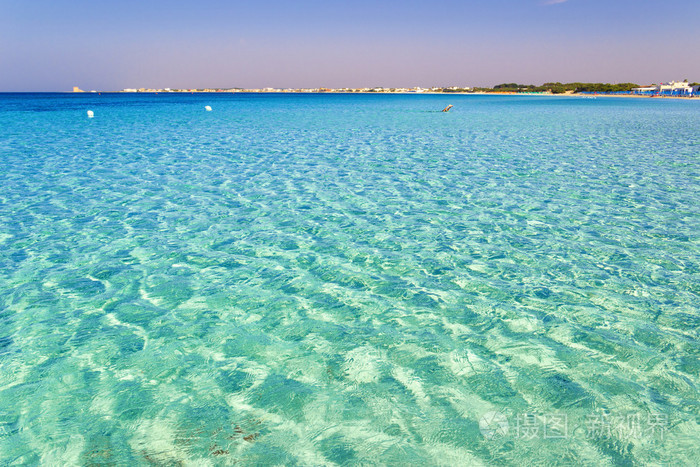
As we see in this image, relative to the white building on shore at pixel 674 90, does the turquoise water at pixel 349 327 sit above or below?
below

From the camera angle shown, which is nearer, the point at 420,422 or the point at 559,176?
the point at 420,422

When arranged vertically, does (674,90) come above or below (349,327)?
above

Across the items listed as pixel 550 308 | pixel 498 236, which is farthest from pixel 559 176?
pixel 550 308

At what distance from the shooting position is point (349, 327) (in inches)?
231

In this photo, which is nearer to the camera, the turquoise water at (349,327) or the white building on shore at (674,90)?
the turquoise water at (349,327)

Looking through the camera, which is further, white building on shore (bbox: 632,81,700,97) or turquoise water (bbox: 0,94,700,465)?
white building on shore (bbox: 632,81,700,97)

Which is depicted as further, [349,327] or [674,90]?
[674,90]

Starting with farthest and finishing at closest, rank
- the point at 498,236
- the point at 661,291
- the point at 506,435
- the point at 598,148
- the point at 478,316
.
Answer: the point at 598,148, the point at 498,236, the point at 661,291, the point at 478,316, the point at 506,435

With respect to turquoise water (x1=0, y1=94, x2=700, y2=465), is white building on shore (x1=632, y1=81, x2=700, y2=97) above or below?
above

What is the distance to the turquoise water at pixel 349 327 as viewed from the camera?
4082mm

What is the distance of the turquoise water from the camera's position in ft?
13.4

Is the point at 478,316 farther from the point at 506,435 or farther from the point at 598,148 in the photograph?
the point at 598,148

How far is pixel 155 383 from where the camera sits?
479 centimetres

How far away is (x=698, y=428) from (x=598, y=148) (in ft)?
71.7
